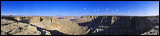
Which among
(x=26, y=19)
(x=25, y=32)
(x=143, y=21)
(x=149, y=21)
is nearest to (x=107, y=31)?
(x=143, y=21)

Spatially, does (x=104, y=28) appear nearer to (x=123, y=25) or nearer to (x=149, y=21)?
(x=123, y=25)

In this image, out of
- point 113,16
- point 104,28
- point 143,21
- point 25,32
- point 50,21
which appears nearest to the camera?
point 25,32

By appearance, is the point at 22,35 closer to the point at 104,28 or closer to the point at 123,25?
the point at 104,28

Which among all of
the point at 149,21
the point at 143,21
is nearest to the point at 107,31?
the point at 143,21

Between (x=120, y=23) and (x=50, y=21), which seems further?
(x=50, y=21)

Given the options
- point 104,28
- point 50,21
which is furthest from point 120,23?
point 50,21

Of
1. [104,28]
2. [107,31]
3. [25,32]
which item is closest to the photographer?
[25,32]

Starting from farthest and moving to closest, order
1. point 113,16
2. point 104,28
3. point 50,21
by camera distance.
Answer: point 50,21
point 113,16
point 104,28

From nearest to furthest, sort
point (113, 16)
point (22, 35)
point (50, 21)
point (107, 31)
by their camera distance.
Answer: point (22, 35) < point (107, 31) < point (113, 16) < point (50, 21)

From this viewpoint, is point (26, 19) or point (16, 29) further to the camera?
point (26, 19)
